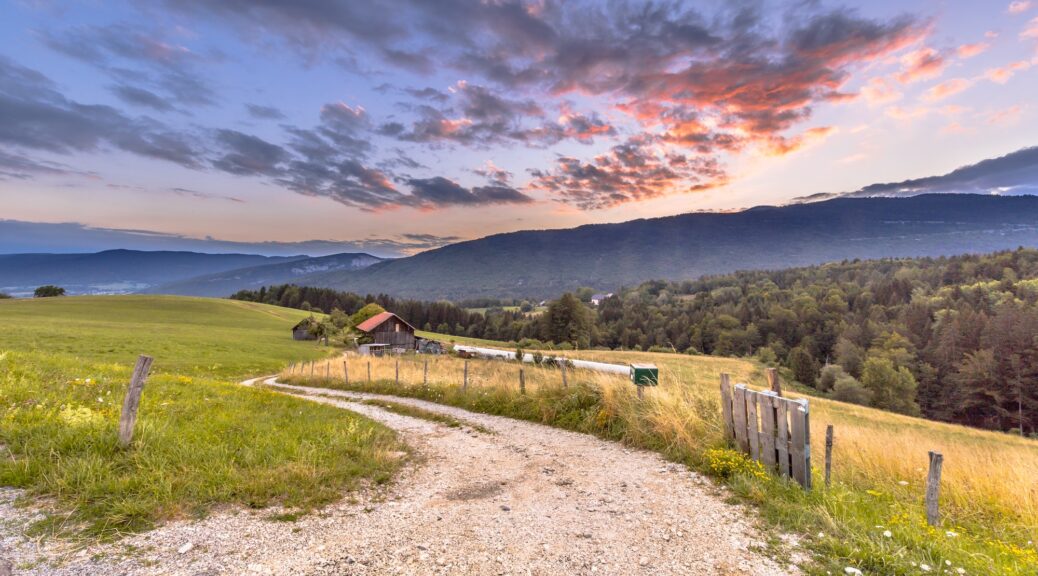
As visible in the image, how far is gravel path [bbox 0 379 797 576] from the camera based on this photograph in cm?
490

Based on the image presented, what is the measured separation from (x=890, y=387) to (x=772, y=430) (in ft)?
234

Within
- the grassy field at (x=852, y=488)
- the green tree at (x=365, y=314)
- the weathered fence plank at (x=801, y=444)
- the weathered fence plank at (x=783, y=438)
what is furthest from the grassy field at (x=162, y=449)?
the green tree at (x=365, y=314)

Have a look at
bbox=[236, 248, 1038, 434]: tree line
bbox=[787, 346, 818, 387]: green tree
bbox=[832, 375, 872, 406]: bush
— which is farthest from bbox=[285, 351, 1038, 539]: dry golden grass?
bbox=[787, 346, 818, 387]: green tree

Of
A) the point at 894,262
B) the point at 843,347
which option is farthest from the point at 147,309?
the point at 894,262

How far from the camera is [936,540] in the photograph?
5.31m

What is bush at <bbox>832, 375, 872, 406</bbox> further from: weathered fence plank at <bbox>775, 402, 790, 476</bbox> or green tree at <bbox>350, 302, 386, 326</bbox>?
green tree at <bbox>350, 302, 386, 326</bbox>

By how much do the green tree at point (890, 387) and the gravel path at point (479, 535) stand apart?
70.4m

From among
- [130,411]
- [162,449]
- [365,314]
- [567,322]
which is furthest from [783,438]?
[567,322]

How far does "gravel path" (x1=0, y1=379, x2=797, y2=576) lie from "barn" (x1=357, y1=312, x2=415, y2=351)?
60423 mm

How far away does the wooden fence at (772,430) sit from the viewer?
276 inches

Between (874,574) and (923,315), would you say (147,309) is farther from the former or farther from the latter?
(923,315)

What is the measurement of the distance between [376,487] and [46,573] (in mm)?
4078

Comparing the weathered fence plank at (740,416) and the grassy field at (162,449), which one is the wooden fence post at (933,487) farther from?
A: the grassy field at (162,449)

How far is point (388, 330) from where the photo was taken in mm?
66938
